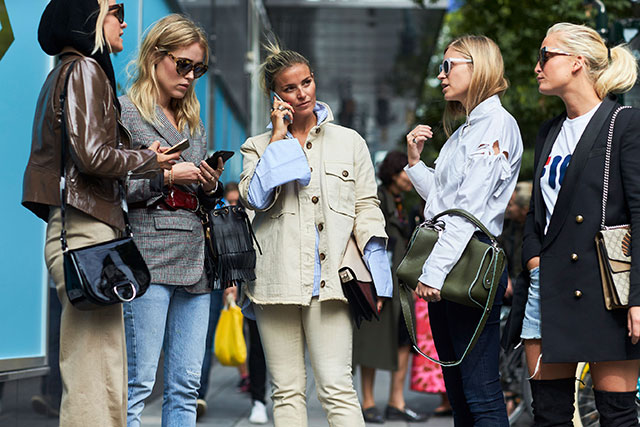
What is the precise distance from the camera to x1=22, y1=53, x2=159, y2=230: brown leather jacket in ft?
10.3

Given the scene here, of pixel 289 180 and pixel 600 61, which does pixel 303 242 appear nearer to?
pixel 289 180

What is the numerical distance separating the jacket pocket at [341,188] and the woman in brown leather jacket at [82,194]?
1.07 m

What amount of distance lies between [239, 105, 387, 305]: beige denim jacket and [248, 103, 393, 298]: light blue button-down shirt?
0.05 m

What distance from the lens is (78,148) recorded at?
312cm

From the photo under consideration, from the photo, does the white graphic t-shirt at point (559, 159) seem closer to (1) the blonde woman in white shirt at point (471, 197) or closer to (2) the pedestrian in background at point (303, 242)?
(1) the blonde woman in white shirt at point (471, 197)

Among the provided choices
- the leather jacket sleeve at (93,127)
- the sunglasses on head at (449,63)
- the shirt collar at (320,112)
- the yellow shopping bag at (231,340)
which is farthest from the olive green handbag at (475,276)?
the yellow shopping bag at (231,340)

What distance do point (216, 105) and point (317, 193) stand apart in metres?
9.63

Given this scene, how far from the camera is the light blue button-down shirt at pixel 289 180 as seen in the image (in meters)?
3.91

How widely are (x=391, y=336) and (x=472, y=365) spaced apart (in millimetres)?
3706

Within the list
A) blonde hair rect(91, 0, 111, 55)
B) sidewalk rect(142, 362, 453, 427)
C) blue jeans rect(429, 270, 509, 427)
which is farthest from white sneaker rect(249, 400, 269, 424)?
blonde hair rect(91, 0, 111, 55)

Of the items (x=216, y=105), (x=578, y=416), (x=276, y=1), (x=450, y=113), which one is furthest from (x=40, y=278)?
(x=276, y=1)

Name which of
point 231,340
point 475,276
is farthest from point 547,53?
point 231,340

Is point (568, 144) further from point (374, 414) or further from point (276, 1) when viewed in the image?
point (276, 1)

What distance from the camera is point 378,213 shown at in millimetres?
4172
